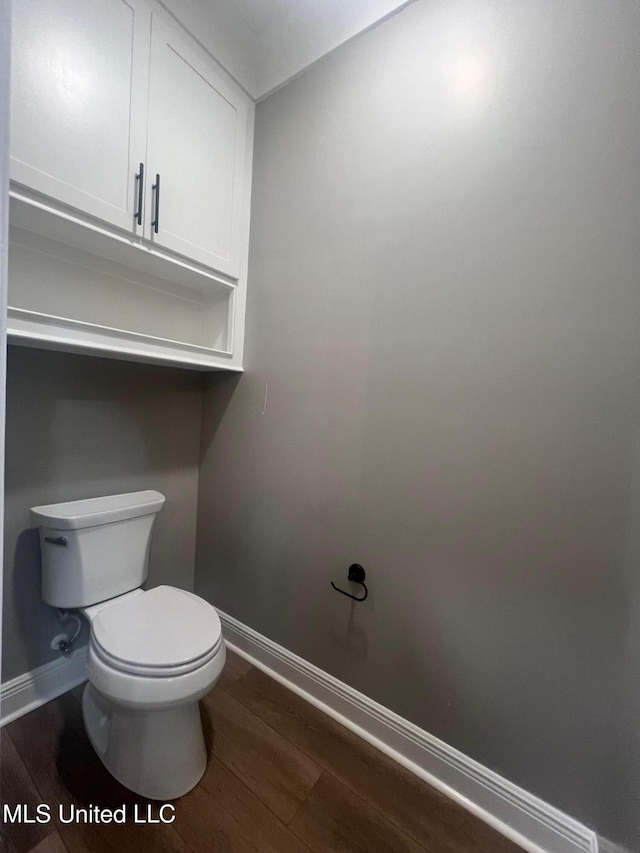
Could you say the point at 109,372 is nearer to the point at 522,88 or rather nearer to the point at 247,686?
the point at 247,686

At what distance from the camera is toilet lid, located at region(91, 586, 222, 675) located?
964 mm

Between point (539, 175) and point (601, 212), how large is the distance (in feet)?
0.65

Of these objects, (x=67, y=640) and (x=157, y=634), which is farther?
(x=67, y=640)

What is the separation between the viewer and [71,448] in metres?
1.31

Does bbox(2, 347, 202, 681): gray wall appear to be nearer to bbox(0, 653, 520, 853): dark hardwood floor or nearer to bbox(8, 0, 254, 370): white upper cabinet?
bbox(8, 0, 254, 370): white upper cabinet

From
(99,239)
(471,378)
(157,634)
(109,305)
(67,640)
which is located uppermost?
(99,239)

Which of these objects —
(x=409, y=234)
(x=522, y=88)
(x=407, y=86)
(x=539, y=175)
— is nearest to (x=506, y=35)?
(x=522, y=88)

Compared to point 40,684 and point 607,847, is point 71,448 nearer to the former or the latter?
point 40,684

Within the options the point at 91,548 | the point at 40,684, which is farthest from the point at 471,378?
the point at 40,684

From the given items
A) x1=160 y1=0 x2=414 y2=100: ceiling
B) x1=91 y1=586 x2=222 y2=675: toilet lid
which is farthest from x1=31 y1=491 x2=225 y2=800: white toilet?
x1=160 y1=0 x2=414 y2=100: ceiling

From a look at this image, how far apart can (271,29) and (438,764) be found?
9.09 feet

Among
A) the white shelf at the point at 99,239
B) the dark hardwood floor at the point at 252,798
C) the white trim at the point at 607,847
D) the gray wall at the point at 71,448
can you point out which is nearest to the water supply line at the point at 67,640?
the gray wall at the point at 71,448

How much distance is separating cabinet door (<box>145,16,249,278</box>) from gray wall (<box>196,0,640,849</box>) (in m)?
0.15

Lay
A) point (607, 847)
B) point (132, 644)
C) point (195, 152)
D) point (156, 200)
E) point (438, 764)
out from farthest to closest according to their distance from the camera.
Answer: point (195, 152) < point (156, 200) < point (438, 764) < point (132, 644) < point (607, 847)
